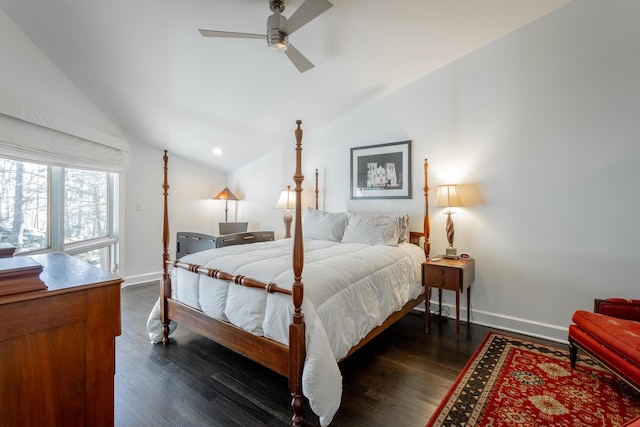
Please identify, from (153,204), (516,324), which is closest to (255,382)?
(516,324)

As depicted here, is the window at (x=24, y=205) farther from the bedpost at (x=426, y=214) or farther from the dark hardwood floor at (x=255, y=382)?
the bedpost at (x=426, y=214)

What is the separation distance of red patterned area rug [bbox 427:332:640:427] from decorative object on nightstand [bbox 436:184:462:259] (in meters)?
0.98

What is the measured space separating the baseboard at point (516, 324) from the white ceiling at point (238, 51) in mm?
2637

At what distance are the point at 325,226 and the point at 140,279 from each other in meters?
2.92

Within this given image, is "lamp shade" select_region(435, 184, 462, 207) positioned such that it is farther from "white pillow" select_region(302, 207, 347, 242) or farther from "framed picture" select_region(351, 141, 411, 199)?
"white pillow" select_region(302, 207, 347, 242)

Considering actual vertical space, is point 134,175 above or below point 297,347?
above

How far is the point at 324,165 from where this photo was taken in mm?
4098

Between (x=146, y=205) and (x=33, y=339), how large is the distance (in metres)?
3.98

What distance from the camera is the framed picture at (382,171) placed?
343cm

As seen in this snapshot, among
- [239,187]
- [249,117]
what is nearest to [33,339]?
[249,117]

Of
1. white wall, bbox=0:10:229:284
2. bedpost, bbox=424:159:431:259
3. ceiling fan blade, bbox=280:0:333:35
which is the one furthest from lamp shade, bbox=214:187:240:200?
ceiling fan blade, bbox=280:0:333:35

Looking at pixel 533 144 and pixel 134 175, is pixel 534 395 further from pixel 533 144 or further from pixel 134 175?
pixel 134 175

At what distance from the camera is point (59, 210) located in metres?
3.17

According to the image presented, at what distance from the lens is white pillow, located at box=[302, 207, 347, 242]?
11.0ft
